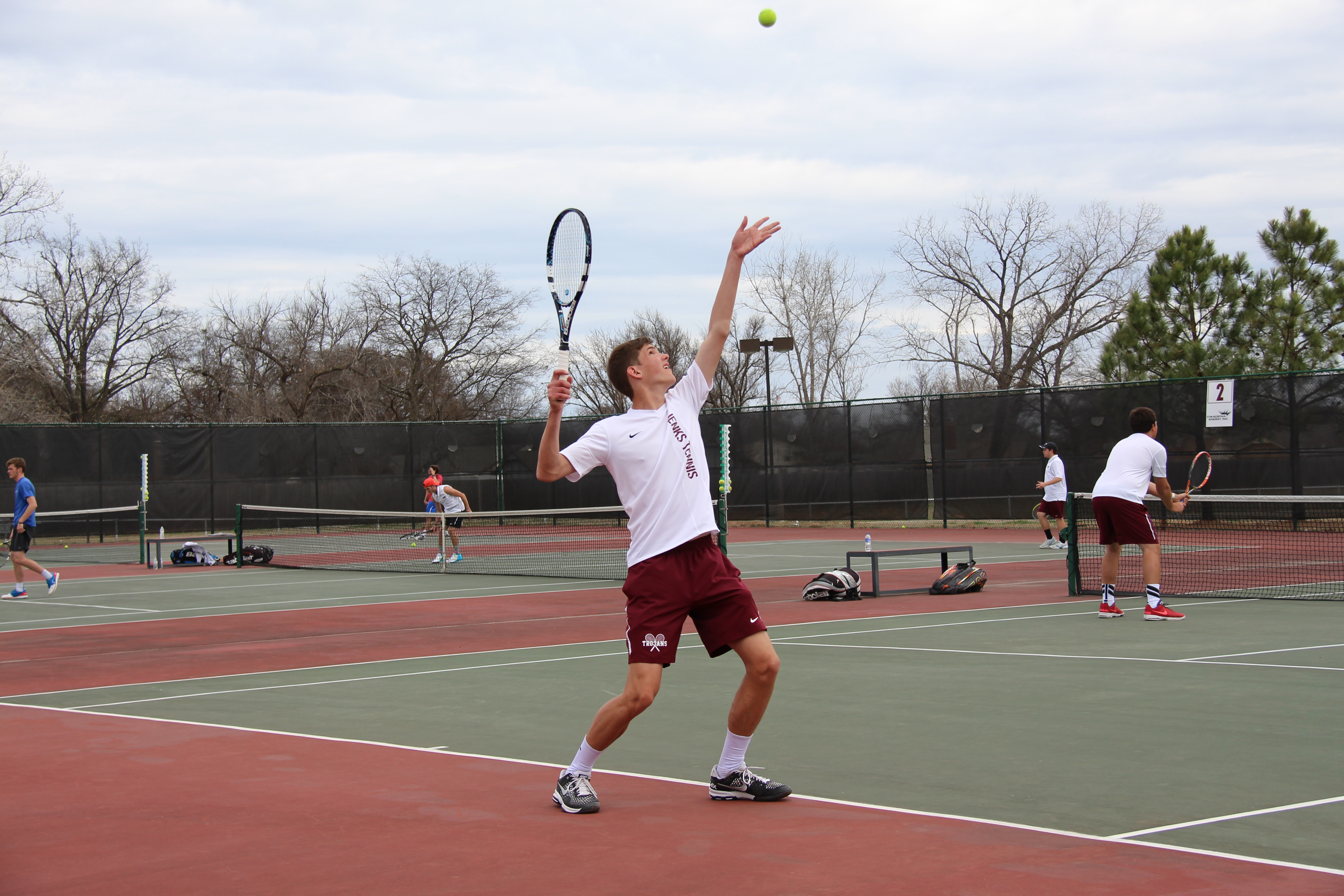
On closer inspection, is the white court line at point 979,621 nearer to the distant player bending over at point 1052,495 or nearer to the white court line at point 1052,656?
the white court line at point 1052,656

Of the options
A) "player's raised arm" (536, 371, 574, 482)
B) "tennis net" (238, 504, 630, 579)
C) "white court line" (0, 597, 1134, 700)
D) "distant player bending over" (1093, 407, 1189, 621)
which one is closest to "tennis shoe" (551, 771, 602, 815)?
"player's raised arm" (536, 371, 574, 482)

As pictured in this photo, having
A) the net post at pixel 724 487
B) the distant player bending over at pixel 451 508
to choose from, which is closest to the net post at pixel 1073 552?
the net post at pixel 724 487

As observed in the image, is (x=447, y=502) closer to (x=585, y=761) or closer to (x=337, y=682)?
(x=337, y=682)

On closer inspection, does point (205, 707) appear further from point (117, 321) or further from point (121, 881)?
point (117, 321)

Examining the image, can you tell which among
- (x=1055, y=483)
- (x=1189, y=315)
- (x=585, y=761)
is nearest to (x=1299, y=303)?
(x=1189, y=315)

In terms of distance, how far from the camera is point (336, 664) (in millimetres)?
8891

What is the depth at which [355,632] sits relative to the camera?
10969 mm

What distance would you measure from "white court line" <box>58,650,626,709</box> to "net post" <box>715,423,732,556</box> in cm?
146

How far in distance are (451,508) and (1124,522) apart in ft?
44.5

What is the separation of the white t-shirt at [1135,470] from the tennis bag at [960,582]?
117 inches

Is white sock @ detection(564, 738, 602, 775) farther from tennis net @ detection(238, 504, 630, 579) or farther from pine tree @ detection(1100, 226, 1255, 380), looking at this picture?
pine tree @ detection(1100, 226, 1255, 380)

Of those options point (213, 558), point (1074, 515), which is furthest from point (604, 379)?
point (1074, 515)

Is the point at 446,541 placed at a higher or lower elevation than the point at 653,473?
lower

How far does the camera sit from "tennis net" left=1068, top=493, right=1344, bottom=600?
12570 mm
